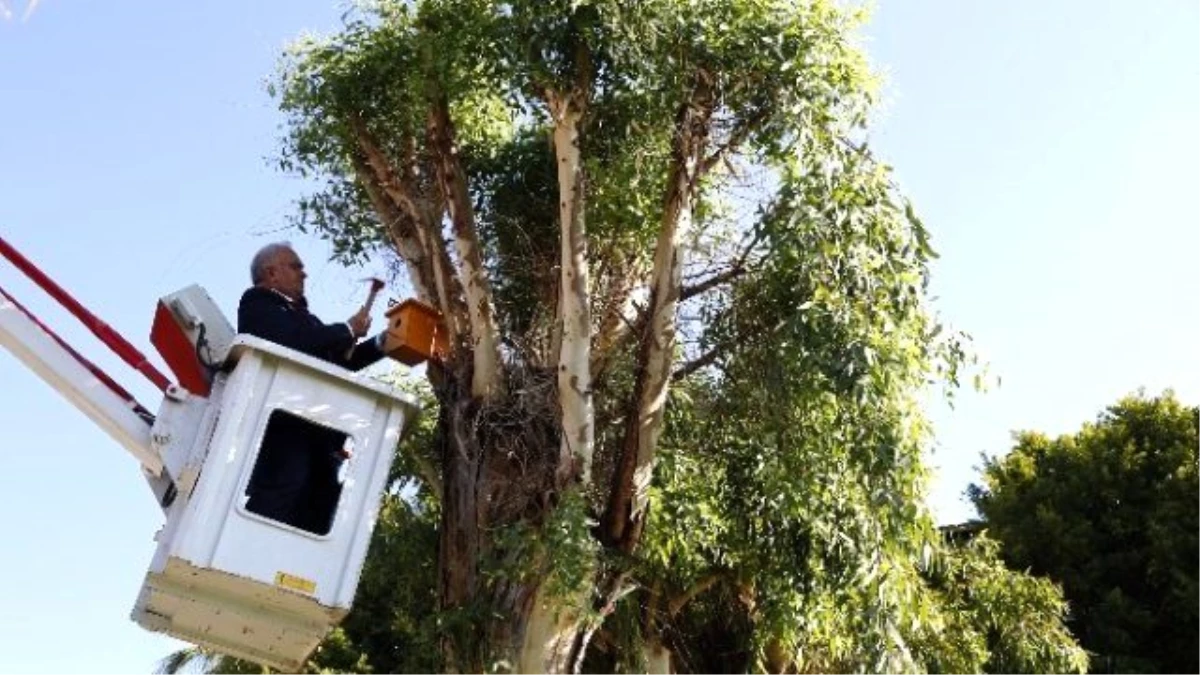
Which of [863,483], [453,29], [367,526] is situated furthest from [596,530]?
[453,29]

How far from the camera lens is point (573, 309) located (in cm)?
683

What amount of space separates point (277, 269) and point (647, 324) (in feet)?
7.35

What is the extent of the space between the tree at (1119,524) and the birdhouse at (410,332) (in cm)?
1090

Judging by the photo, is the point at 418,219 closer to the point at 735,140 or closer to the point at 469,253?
the point at 469,253

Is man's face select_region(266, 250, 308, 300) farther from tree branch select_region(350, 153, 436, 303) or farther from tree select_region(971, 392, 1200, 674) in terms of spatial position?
tree select_region(971, 392, 1200, 674)

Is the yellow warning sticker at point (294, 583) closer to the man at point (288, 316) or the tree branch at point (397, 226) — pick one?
the man at point (288, 316)

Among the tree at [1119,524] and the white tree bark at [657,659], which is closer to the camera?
the white tree bark at [657,659]

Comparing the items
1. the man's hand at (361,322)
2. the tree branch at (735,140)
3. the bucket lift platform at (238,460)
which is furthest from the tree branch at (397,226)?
the bucket lift platform at (238,460)

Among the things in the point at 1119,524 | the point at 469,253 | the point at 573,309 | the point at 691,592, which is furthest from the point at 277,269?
the point at 1119,524

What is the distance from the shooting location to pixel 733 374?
763 centimetres

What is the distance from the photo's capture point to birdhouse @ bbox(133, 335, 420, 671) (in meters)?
4.64

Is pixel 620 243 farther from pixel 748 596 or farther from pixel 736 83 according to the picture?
pixel 748 596

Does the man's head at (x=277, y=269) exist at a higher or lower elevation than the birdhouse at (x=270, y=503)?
higher

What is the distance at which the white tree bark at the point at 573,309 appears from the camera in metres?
6.67
